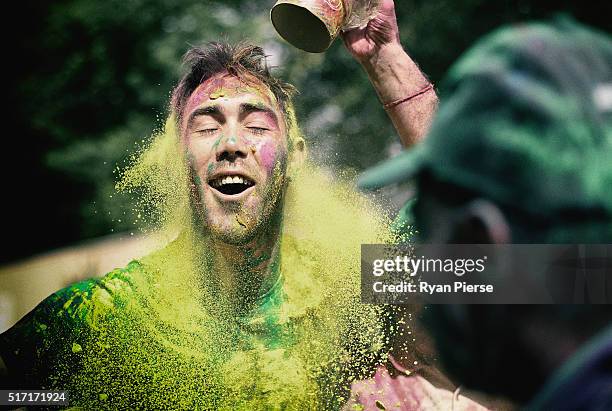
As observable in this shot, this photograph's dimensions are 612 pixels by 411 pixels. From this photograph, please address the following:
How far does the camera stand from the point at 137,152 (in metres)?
3.03

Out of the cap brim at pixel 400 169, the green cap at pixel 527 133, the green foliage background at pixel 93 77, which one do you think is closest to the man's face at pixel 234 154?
the cap brim at pixel 400 169

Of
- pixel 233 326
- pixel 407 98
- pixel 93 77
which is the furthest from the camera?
pixel 93 77

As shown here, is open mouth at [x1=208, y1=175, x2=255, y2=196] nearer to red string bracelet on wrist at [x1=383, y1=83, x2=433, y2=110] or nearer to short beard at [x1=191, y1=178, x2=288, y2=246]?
short beard at [x1=191, y1=178, x2=288, y2=246]

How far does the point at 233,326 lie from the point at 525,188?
192 cm

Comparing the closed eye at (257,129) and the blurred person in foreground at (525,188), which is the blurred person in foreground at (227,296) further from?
the blurred person in foreground at (525,188)

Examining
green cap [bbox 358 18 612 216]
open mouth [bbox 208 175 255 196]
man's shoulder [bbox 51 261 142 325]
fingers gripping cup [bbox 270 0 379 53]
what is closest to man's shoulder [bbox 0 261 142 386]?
man's shoulder [bbox 51 261 142 325]

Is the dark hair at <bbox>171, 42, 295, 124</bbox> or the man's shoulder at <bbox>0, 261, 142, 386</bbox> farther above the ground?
the dark hair at <bbox>171, 42, 295, 124</bbox>

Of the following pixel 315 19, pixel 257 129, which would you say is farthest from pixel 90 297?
pixel 315 19

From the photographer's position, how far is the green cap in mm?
854

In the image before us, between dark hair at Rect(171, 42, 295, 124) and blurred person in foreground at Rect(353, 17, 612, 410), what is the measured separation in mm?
1972

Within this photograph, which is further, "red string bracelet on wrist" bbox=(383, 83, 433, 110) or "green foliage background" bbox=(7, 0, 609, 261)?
"green foliage background" bbox=(7, 0, 609, 261)

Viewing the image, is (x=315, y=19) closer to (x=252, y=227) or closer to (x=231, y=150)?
(x=231, y=150)

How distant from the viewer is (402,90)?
7.76 ft

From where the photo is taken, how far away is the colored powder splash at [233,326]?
2.64 m
